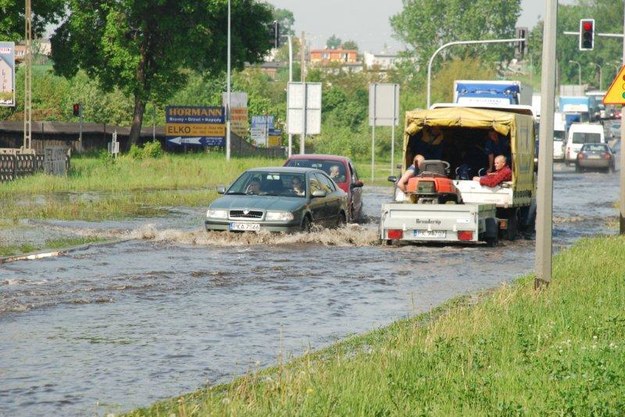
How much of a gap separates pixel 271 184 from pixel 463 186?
3.75 meters

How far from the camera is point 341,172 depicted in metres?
31.7

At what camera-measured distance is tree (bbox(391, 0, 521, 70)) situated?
160375 millimetres

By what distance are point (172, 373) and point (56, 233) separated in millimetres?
15866

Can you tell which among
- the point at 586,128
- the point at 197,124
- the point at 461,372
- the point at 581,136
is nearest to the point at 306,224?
the point at 461,372

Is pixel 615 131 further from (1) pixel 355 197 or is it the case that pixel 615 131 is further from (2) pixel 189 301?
(2) pixel 189 301

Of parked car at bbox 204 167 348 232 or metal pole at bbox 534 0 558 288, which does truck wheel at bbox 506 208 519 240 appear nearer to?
parked car at bbox 204 167 348 232

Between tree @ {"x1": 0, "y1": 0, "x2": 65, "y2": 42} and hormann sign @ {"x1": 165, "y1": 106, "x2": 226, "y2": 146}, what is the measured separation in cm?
890

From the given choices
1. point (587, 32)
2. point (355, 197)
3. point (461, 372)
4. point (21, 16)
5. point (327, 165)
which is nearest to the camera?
point (461, 372)

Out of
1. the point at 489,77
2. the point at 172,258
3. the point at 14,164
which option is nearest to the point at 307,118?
the point at 14,164

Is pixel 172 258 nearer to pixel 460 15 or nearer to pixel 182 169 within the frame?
pixel 182 169

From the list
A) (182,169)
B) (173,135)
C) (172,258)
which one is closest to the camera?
(172,258)

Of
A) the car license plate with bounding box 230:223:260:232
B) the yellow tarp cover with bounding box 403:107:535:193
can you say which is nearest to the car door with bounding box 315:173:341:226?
the yellow tarp cover with bounding box 403:107:535:193

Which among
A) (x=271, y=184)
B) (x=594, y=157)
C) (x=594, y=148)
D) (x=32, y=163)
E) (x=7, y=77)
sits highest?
(x=7, y=77)

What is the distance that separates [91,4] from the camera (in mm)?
68812
